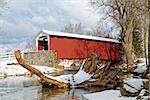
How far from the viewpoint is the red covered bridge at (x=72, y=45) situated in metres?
43.7

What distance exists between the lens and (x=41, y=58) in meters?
41.4

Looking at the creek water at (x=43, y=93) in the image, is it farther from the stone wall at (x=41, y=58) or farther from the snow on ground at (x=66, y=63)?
the snow on ground at (x=66, y=63)

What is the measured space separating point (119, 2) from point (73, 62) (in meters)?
9.90

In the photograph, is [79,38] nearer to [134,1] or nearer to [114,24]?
[114,24]

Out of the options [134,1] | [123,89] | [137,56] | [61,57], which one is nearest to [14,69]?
[61,57]

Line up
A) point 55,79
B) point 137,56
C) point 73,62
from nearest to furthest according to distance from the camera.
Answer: point 55,79, point 73,62, point 137,56

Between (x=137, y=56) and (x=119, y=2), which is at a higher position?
(x=119, y=2)

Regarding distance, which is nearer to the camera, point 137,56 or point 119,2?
point 119,2

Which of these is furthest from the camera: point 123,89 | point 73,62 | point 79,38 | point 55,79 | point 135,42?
point 135,42

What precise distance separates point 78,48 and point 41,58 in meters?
6.87

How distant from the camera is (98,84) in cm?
2139

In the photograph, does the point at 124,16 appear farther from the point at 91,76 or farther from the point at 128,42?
the point at 91,76

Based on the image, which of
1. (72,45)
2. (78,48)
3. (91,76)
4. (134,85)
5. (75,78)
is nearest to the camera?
(134,85)

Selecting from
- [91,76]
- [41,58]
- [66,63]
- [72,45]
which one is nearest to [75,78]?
[91,76]
